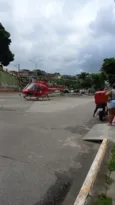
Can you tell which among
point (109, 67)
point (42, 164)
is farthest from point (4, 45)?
point (42, 164)

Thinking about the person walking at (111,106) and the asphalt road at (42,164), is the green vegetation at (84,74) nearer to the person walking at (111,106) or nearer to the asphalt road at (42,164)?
the person walking at (111,106)

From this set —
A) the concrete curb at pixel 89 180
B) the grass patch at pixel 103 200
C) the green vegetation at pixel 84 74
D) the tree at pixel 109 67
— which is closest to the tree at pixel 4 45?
Result: the green vegetation at pixel 84 74

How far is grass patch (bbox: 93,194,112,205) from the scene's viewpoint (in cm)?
475

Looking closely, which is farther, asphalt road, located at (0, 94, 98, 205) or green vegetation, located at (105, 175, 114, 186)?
green vegetation, located at (105, 175, 114, 186)

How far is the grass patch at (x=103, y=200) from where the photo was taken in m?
4.75

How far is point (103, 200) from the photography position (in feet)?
16.0

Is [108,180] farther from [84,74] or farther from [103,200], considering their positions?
[84,74]

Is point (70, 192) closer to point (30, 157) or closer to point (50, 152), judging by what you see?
point (30, 157)

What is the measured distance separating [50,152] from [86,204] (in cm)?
336

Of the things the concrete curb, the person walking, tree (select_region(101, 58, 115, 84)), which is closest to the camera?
the concrete curb

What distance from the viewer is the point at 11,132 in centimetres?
1022

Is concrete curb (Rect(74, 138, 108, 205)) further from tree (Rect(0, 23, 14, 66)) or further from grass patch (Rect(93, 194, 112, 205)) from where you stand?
tree (Rect(0, 23, 14, 66))

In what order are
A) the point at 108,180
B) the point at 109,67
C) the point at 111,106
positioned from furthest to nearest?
1. the point at 109,67
2. the point at 111,106
3. the point at 108,180

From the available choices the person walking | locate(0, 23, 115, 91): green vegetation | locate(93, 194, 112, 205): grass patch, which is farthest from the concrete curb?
locate(0, 23, 115, 91): green vegetation
